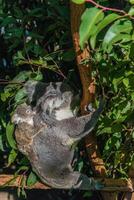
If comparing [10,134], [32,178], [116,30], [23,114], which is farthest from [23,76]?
[116,30]

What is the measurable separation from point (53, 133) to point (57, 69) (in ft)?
0.91

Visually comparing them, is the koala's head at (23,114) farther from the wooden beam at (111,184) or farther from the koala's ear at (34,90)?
the wooden beam at (111,184)

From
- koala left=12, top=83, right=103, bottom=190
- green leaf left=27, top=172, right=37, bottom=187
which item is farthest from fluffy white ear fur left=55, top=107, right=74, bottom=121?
green leaf left=27, top=172, right=37, bottom=187

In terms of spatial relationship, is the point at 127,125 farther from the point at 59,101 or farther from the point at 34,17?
the point at 34,17

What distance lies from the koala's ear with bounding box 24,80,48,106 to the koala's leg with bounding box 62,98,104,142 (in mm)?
156

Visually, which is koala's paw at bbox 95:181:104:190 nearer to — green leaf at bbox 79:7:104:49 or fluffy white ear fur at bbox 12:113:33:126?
fluffy white ear fur at bbox 12:113:33:126

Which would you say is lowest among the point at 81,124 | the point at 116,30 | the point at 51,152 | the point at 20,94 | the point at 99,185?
the point at 99,185

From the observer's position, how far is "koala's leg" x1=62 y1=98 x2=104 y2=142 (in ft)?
7.18

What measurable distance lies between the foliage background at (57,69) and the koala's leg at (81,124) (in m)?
0.05

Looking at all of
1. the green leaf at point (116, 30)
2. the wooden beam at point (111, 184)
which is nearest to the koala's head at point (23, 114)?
the wooden beam at point (111, 184)

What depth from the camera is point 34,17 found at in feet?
7.63

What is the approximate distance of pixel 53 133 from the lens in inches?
90.2

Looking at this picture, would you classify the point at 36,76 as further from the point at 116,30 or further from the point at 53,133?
the point at 116,30

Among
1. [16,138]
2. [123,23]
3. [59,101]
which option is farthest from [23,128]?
[123,23]
